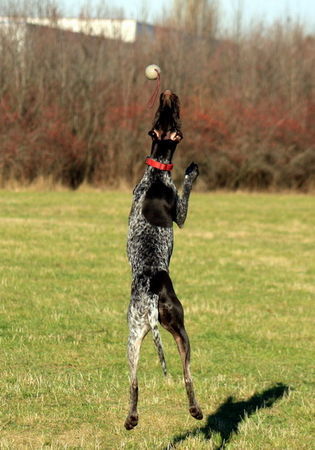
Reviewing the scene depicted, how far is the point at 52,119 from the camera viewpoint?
155ft

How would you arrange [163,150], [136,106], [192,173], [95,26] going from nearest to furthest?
[163,150]
[192,173]
[136,106]
[95,26]

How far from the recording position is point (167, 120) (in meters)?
6.08

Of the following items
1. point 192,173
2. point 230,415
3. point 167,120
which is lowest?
point 230,415

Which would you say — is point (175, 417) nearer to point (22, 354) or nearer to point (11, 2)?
point (22, 354)

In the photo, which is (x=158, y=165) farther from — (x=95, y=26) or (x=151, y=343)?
(x=95, y=26)

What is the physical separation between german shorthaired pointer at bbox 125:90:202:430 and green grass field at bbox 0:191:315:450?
1.64m

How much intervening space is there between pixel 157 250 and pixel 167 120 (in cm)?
90

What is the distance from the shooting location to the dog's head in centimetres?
600

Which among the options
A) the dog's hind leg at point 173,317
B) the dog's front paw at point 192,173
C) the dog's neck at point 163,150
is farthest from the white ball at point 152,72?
the dog's hind leg at point 173,317

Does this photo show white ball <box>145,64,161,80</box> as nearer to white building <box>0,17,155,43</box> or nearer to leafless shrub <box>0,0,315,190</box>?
leafless shrub <box>0,0,315,190</box>

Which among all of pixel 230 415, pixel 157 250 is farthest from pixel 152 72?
pixel 230 415

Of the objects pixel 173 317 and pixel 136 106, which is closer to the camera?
pixel 173 317

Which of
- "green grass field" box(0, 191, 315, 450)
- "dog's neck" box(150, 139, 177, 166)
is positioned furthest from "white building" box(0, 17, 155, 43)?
"dog's neck" box(150, 139, 177, 166)

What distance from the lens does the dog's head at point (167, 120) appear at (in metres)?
6.00
